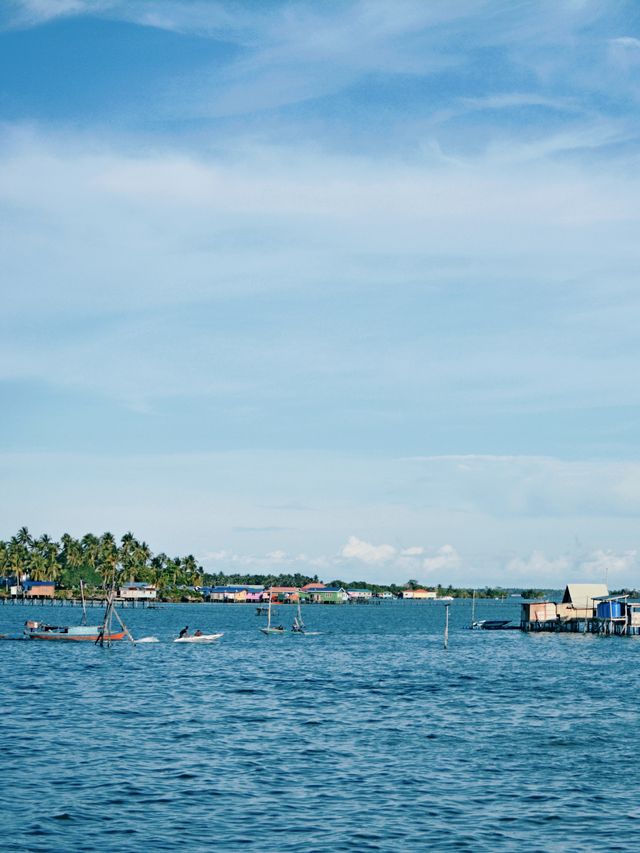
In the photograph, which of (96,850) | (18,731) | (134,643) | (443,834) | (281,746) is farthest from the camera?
(134,643)

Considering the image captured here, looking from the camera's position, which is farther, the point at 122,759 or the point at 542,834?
the point at 122,759

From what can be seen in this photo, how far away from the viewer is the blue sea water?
103ft

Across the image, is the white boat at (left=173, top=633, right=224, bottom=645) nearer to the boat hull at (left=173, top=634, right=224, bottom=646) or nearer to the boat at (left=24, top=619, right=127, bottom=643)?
the boat hull at (left=173, top=634, right=224, bottom=646)

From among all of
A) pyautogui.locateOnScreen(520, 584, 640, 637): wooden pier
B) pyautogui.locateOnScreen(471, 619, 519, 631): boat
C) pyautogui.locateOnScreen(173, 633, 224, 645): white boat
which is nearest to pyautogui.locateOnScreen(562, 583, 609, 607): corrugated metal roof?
pyautogui.locateOnScreen(520, 584, 640, 637): wooden pier

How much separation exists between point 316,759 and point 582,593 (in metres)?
102

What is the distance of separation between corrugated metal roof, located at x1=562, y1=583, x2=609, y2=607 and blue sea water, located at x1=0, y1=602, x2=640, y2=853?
175ft

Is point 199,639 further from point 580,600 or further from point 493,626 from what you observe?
point 493,626

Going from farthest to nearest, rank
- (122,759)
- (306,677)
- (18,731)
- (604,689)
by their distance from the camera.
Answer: (306,677)
(604,689)
(18,731)
(122,759)

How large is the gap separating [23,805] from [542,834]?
1737 centimetres

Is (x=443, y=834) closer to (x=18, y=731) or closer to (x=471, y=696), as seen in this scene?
(x=18, y=731)

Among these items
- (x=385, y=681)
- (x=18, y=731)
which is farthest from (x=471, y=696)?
(x=18, y=731)

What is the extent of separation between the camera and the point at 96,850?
29.5m

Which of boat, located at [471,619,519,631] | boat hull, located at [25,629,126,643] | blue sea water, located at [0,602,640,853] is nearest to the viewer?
blue sea water, located at [0,602,640,853]

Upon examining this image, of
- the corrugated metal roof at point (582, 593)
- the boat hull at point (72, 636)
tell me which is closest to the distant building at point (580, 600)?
the corrugated metal roof at point (582, 593)
